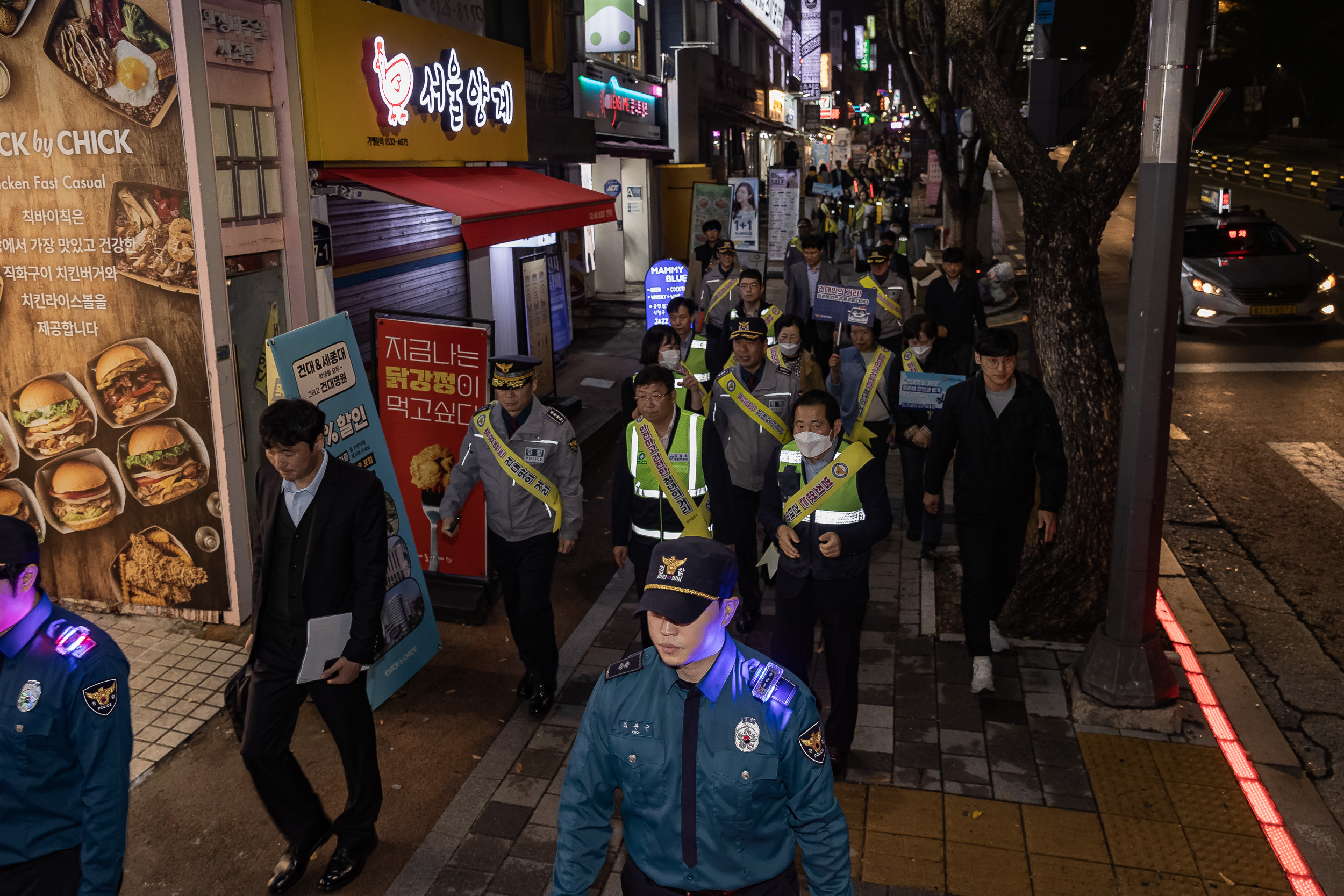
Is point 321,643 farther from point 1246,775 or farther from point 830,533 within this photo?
point 1246,775

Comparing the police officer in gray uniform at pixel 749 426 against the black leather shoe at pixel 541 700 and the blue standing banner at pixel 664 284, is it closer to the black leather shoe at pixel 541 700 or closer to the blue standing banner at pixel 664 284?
the black leather shoe at pixel 541 700

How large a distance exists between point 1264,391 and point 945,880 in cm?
1149

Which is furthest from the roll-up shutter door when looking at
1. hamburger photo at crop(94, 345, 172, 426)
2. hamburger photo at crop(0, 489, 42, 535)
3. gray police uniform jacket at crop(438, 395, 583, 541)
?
gray police uniform jacket at crop(438, 395, 583, 541)

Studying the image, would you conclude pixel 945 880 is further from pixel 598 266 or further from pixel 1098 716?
pixel 598 266

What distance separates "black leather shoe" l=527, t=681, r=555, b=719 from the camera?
641cm

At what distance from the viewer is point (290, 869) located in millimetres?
4902

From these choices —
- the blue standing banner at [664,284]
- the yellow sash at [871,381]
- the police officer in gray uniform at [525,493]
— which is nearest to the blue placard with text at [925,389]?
the yellow sash at [871,381]

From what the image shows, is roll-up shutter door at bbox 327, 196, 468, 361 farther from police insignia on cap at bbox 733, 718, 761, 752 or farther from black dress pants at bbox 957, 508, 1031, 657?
police insignia on cap at bbox 733, 718, 761, 752

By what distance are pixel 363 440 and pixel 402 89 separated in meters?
4.70

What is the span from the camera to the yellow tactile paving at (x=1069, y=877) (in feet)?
15.5

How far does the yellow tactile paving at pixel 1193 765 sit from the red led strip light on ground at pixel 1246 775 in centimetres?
6

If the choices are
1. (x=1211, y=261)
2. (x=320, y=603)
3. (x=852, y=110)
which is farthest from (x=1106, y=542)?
(x=852, y=110)

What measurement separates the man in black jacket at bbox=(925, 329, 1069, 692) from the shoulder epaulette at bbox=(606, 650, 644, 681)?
12.0 feet

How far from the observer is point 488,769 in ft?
19.3
